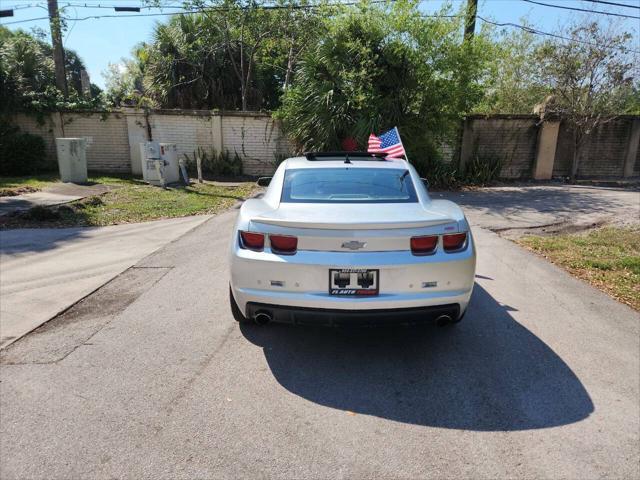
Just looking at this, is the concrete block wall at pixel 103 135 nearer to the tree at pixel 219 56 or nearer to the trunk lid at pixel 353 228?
the tree at pixel 219 56

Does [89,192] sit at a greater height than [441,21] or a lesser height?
lesser

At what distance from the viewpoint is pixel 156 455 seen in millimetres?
2475

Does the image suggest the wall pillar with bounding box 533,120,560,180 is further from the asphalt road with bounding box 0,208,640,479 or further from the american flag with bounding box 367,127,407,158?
the asphalt road with bounding box 0,208,640,479

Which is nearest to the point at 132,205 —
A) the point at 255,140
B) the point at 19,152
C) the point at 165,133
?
the point at 165,133

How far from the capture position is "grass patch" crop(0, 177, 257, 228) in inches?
329

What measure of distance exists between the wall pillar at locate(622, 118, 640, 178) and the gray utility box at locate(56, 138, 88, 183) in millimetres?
16627

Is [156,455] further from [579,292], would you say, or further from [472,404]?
[579,292]

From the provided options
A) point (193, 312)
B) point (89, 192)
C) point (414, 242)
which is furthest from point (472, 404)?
point (89, 192)

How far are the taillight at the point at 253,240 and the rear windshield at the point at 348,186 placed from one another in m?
0.54

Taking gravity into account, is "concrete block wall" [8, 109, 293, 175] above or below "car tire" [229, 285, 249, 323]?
above

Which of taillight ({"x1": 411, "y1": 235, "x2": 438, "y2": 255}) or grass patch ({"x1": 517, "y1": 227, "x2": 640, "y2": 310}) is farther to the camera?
grass patch ({"x1": 517, "y1": 227, "x2": 640, "y2": 310})

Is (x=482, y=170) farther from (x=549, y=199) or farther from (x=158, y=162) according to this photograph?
(x=158, y=162)

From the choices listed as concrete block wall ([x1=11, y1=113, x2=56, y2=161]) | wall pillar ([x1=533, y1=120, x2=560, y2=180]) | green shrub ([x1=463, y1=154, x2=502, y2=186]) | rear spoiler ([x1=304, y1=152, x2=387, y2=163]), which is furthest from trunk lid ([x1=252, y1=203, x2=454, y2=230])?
concrete block wall ([x1=11, y1=113, x2=56, y2=161])

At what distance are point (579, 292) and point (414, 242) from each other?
9.92ft
